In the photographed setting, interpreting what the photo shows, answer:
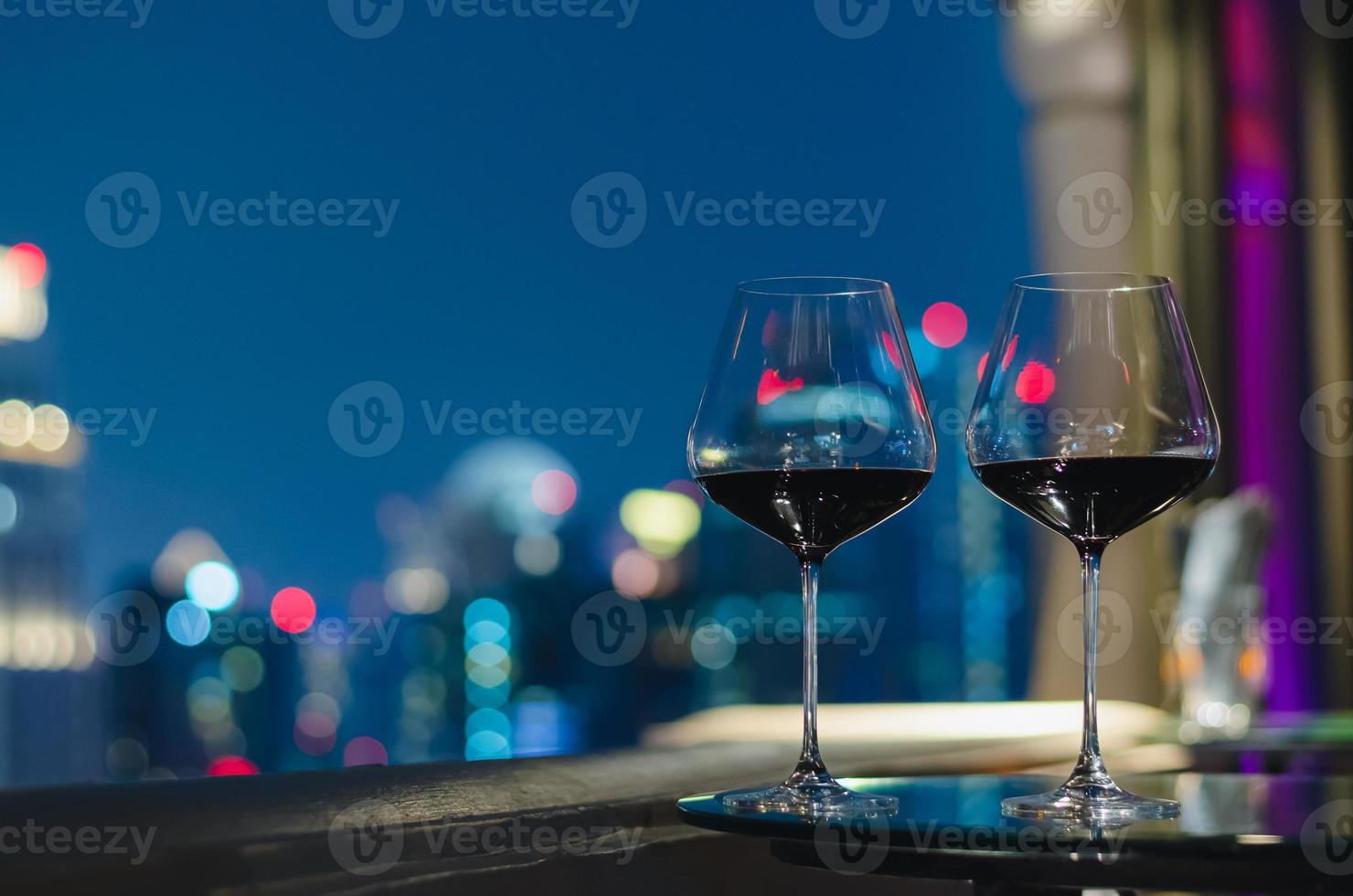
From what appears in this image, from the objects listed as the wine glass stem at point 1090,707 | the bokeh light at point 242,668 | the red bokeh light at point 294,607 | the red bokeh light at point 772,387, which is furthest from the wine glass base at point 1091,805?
the bokeh light at point 242,668

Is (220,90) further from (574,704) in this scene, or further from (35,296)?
(574,704)

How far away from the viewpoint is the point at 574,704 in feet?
49.1

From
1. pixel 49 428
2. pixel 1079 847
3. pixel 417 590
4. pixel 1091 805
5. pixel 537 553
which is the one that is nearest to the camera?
pixel 1079 847

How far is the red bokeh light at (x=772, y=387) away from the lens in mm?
802

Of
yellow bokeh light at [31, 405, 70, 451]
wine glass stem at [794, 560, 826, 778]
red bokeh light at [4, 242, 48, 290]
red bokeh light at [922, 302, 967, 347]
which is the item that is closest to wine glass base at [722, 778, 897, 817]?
wine glass stem at [794, 560, 826, 778]

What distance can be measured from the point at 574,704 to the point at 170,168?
6.53 m

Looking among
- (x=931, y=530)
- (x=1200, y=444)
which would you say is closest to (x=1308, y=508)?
(x=931, y=530)

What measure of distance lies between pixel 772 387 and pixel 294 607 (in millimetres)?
13013

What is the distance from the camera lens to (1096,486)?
79cm

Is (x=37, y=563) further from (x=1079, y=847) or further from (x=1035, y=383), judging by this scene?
(x=1079, y=847)

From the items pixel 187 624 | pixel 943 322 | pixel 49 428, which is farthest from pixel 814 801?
pixel 49 428

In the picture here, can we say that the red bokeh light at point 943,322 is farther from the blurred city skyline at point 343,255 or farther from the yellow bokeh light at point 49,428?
the yellow bokeh light at point 49,428

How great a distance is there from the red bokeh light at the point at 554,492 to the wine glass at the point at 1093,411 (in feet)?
44.6

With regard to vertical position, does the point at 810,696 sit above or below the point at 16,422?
below
